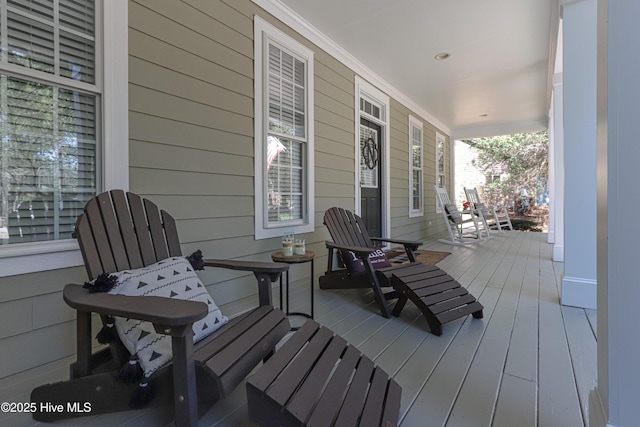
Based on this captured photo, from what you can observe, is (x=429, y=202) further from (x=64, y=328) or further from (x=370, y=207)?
(x=64, y=328)

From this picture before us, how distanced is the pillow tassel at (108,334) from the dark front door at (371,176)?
356cm

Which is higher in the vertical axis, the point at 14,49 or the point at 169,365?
the point at 14,49

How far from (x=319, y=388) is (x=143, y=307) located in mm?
668

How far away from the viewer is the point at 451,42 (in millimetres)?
3725

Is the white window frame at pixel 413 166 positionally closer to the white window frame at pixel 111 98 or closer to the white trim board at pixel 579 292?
the white trim board at pixel 579 292

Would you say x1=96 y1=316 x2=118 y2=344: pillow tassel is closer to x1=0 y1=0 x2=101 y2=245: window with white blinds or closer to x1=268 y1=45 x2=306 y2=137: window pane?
x1=0 y1=0 x2=101 y2=245: window with white blinds

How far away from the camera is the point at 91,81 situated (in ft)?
5.95

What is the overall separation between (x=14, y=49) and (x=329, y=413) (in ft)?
7.16

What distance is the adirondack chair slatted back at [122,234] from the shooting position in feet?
4.67

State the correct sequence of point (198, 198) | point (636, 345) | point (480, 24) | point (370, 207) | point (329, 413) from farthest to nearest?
point (370, 207) → point (480, 24) → point (198, 198) → point (329, 413) → point (636, 345)

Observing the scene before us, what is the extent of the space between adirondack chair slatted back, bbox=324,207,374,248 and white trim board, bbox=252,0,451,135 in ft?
6.16

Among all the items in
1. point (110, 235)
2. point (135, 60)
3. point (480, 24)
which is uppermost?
point (480, 24)

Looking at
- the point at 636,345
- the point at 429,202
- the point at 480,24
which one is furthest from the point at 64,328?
the point at 429,202

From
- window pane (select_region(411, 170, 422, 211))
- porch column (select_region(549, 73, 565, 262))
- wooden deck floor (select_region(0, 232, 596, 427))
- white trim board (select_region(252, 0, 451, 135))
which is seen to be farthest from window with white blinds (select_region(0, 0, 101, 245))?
window pane (select_region(411, 170, 422, 211))
